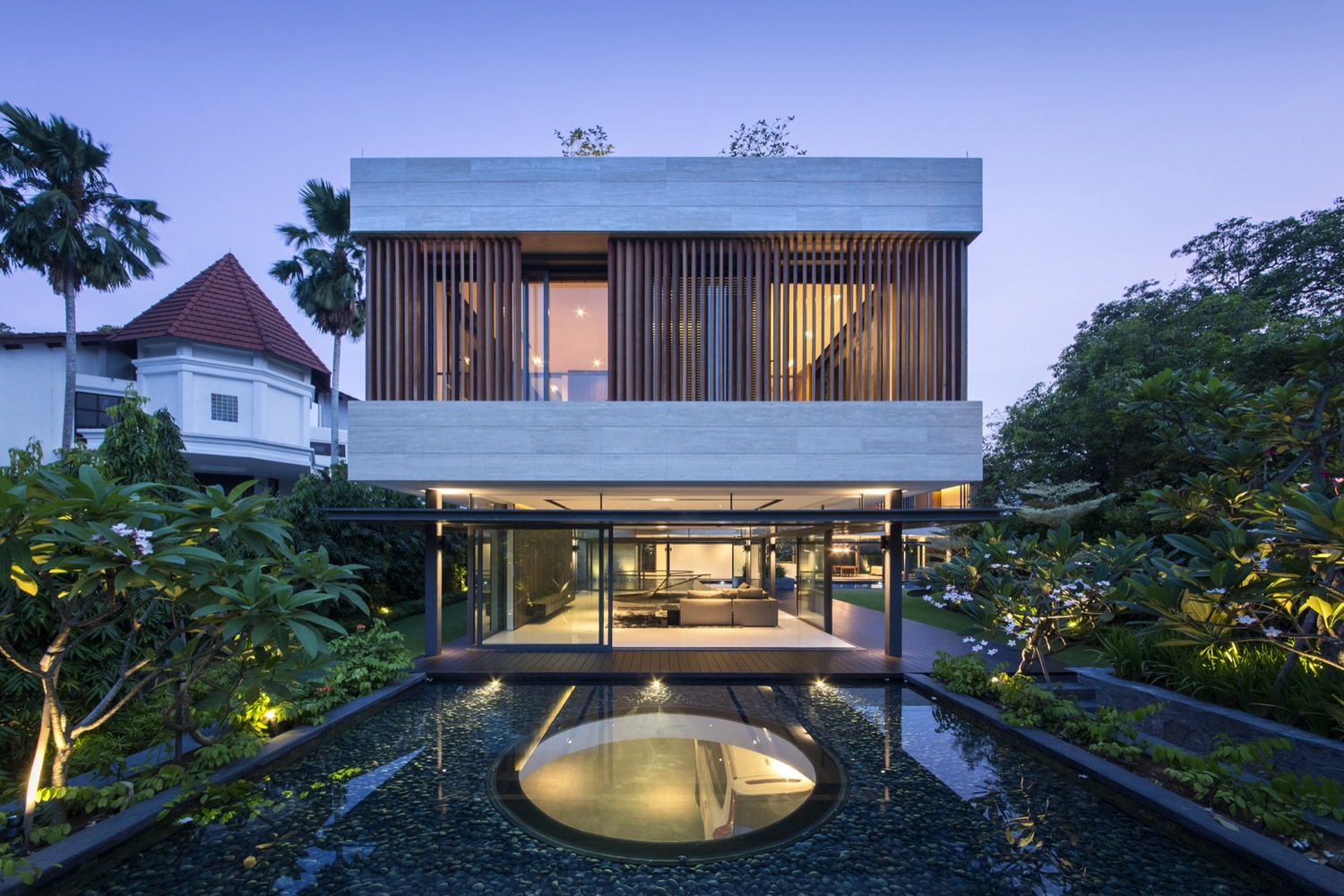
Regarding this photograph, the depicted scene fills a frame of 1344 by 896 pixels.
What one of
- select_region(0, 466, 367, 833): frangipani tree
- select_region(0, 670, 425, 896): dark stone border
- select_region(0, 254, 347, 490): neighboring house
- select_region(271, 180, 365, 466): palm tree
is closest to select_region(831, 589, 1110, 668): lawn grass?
select_region(0, 466, 367, 833): frangipani tree

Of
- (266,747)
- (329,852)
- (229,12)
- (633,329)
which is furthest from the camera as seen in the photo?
(229,12)

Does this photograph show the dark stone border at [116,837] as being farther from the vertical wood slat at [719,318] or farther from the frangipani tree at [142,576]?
the vertical wood slat at [719,318]

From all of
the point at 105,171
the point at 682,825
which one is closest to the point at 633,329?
the point at 682,825

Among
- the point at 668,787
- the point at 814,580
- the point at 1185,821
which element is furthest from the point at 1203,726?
the point at 814,580

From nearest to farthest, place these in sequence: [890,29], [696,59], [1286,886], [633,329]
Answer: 1. [1286,886]
2. [633,329]
3. [890,29]
4. [696,59]

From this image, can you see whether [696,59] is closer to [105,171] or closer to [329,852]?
[105,171]

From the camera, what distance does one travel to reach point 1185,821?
4184mm

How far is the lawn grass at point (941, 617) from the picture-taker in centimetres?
952

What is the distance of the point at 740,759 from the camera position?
573 centimetres

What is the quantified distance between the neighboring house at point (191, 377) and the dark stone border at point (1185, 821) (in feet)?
70.2

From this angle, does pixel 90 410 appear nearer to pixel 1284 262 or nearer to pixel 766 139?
pixel 766 139

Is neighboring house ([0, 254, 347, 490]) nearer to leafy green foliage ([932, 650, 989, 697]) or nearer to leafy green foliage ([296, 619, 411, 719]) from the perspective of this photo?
leafy green foliage ([296, 619, 411, 719])

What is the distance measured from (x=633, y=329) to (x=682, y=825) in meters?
6.71

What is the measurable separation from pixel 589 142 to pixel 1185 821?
16456mm
